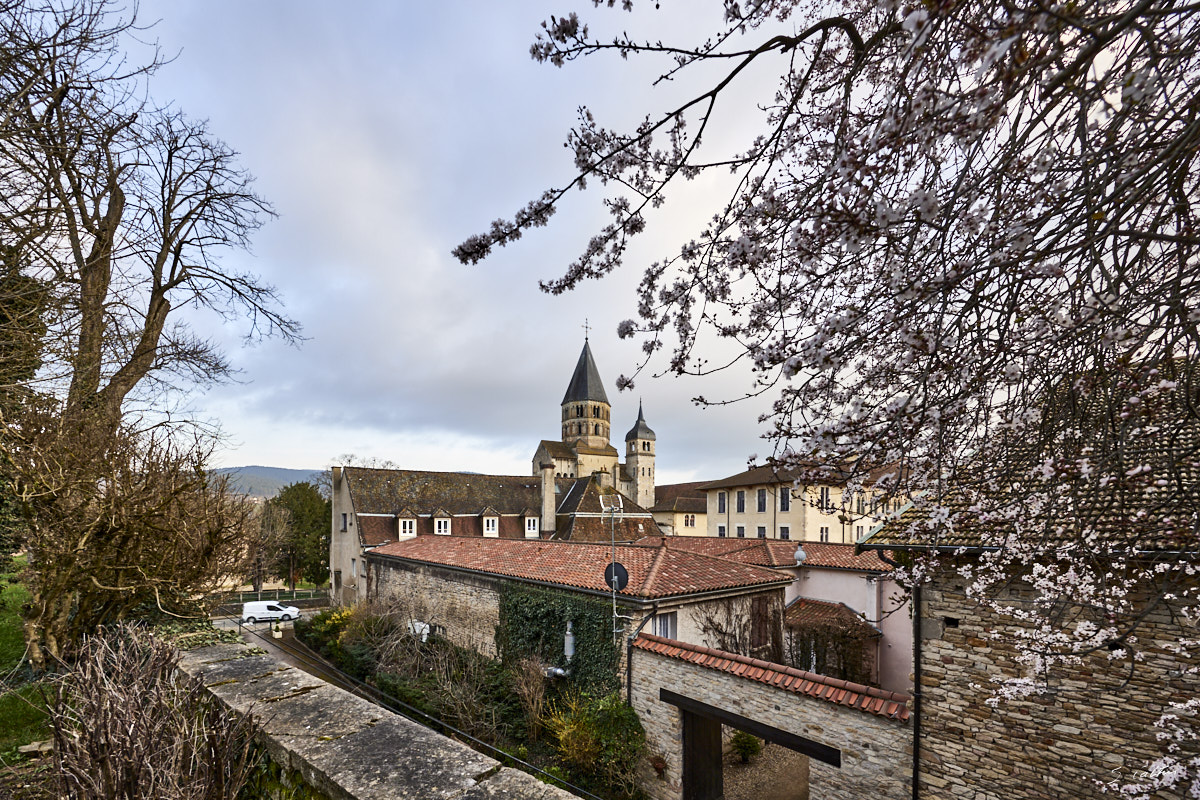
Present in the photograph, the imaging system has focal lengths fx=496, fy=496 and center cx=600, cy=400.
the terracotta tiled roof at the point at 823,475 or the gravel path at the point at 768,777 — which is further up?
the terracotta tiled roof at the point at 823,475

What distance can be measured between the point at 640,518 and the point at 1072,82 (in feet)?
93.9

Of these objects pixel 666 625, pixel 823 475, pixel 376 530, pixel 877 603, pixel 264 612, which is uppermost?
pixel 823 475

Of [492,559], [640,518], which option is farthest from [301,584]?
[492,559]

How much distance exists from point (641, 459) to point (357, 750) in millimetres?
50612

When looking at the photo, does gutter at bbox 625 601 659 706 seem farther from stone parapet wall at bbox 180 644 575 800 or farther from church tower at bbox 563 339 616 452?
church tower at bbox 563 339 616 452

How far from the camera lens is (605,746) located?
9.91m

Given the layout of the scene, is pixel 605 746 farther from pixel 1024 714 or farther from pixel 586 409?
pixel 586 409

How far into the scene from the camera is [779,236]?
2.85 metres

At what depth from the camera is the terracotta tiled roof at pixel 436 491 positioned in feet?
86.8

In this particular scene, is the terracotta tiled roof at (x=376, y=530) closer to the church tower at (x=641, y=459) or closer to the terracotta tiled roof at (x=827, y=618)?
the terracotta tiled roof at (x=827, y=618)

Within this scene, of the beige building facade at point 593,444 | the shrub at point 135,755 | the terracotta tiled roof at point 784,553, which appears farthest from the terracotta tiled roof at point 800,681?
the beige building facade at point 593,444

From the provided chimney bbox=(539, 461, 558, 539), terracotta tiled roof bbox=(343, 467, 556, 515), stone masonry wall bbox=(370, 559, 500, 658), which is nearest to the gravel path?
stone masonry wall bbox=(370, 559, 500, 658)

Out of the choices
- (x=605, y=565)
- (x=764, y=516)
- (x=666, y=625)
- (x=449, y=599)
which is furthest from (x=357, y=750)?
(x=764, y=516)

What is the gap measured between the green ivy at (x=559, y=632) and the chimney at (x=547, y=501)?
14870 mm
